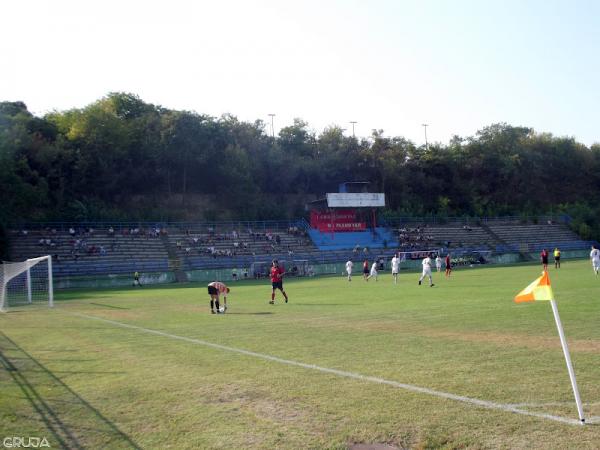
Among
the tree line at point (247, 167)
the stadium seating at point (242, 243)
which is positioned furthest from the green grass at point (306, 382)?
the tree line at point (247, 167)

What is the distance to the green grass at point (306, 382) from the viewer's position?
6820 mm

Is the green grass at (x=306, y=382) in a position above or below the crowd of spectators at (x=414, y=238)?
below

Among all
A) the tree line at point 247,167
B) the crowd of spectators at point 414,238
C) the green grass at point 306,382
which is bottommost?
the green grass at point 306,382

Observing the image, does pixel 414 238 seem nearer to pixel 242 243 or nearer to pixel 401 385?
pixel 242 243

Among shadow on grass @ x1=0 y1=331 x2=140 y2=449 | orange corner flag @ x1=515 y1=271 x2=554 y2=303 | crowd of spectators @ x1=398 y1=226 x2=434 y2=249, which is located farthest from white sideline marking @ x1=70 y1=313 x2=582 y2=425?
crowd of spectators @ x1=398 y1=226 x2=434 y2=249

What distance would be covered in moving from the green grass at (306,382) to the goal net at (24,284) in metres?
10.9

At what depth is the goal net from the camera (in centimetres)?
2828

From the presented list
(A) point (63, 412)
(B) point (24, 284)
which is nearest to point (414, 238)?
(B) point (24, 284)

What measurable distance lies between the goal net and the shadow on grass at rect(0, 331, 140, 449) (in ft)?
57.4

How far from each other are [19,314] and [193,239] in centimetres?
3500

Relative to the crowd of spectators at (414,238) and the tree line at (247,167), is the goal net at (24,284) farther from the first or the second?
the crowd of spectators at (414,238)

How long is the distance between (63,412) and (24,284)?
30.5 meters

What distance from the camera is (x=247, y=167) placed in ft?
251

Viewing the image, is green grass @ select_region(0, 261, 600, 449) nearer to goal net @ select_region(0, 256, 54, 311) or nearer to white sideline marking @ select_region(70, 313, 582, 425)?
white sideline marking @ select_region(70, 313, 582, 425)
